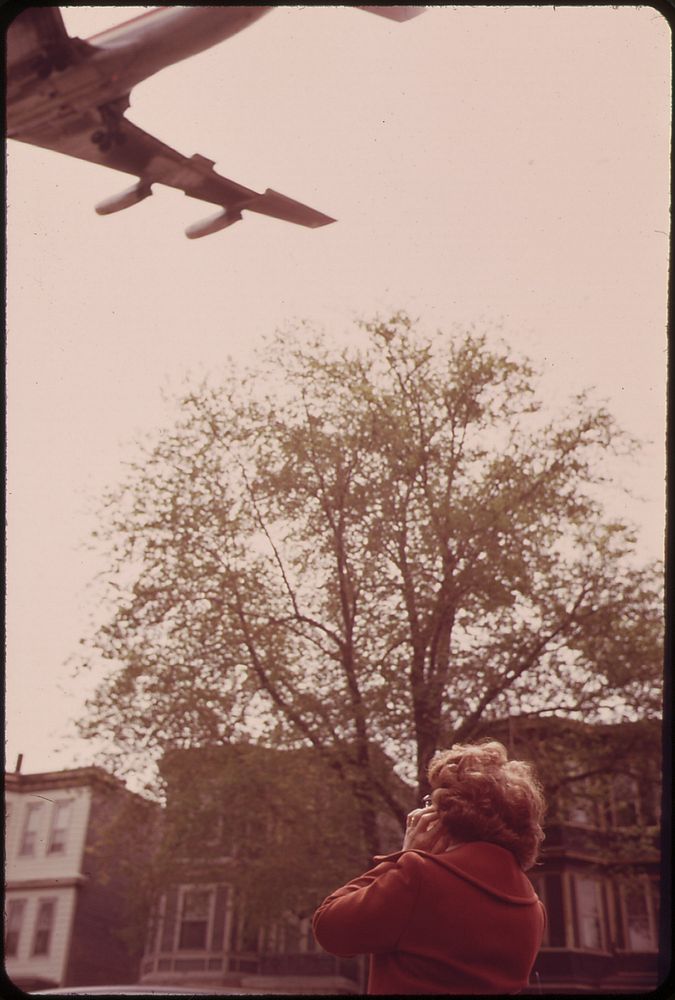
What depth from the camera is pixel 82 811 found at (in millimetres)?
14016

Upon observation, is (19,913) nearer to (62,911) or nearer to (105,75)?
(62,911)

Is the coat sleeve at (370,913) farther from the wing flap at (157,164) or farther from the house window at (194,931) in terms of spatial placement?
the house window at (194,931)

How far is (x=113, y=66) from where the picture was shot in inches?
73.6

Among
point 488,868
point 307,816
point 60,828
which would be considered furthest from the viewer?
point 60,828

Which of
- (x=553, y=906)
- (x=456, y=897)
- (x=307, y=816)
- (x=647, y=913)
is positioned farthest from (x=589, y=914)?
(x=456, y=897)

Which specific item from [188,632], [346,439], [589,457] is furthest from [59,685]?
[589,457]

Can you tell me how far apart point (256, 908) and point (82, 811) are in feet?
17.8

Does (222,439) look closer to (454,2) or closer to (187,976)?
(454,2)

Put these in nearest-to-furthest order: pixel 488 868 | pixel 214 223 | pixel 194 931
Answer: pixel 488 868 → pixel 214 223 → pixel 194 931

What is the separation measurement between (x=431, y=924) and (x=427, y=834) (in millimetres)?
156

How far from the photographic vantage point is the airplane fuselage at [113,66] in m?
1.86

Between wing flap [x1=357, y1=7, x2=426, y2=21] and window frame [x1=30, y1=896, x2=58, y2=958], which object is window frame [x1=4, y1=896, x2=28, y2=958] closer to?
window frame [x1=30, y1=896, x2=58, y2=958]

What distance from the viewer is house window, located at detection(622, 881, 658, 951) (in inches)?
565

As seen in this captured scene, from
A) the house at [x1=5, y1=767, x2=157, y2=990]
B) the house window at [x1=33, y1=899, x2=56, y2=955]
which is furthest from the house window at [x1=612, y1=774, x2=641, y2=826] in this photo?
the house window at [x1=33, y1=899, x2=56, y2=955]
